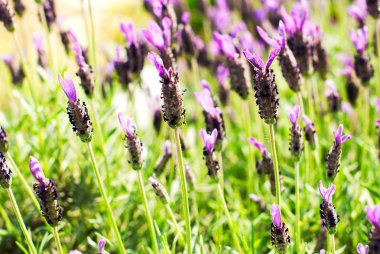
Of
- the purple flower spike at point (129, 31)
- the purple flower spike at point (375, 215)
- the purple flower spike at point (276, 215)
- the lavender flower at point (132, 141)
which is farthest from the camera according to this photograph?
the purple flower spike at point (129, 31)

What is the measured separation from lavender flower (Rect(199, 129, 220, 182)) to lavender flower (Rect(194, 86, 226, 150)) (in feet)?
0.49

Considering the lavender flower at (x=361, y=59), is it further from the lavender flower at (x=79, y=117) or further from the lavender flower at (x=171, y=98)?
the lavender flower at (x=79, y=117)

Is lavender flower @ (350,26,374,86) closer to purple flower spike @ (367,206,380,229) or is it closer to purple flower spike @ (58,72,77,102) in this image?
purple flower spike @ (367,206,380,229)

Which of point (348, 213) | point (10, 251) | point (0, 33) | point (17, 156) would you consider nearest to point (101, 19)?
point (0, 33)

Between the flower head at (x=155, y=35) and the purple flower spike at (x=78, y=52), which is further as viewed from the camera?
the purple flower spike at (x=78, y=52)

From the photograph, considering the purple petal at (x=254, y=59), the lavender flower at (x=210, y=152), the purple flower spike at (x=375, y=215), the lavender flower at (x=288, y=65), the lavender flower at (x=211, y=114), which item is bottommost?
the purple flower spike at (x=375, y=215)

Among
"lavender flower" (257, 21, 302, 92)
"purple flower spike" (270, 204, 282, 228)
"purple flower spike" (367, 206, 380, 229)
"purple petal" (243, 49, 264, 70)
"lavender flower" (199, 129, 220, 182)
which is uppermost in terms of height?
"lavender flower" (257, 21, 302, 92)

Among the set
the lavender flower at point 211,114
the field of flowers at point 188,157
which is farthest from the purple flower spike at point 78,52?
the lavender flower at point 211,114

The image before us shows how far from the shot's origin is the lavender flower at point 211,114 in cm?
189

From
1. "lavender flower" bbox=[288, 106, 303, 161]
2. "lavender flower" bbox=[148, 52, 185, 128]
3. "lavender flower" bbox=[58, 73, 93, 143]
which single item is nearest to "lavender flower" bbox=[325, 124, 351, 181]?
"lavender flower" bbox=[288, 106, 303, 161]

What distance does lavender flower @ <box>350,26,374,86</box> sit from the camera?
2.27 m

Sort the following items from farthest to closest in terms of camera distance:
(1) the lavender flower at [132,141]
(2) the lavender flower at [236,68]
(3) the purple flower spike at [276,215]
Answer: (2) the lavender flower at [236,68] < (1) the lavender flower at [132,141] < (3) the purple flower spike at [276,215]

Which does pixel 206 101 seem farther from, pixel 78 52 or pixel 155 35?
pixel 78 52

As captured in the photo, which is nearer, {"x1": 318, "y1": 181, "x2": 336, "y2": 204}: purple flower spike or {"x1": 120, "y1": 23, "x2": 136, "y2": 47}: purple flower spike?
{"x1": 318, "y1": 181, "x2": 336, "y2": 204}: purple flower spike
